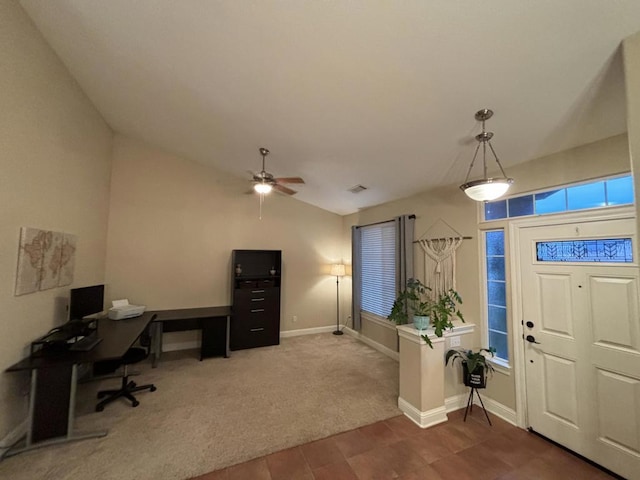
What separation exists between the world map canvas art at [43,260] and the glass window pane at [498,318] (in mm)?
4696

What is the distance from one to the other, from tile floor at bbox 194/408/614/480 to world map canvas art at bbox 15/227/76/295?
7.65 ft

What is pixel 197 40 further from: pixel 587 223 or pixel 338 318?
pixel 338 318

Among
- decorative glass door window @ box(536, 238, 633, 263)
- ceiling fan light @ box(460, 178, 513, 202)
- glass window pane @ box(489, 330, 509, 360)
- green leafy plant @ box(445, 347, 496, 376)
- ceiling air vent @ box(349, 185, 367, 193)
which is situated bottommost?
green leafy plant @ box(445, 347, 496, 376)

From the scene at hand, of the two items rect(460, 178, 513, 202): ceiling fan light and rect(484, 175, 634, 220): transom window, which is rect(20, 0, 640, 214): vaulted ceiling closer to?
rect(484, 175, 634, 220): transom window

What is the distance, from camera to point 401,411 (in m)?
2.77

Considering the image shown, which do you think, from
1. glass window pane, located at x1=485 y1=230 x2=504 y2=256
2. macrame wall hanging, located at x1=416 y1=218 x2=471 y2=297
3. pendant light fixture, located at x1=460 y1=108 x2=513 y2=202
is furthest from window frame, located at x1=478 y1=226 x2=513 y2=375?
pendant light fixture, located at x1=460 y1=108 x2=513 y2=202

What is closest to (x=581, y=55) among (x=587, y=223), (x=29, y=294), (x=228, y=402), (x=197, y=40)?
(x=587, y=223)

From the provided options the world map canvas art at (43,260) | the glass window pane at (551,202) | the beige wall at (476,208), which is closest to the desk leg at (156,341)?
the world map canvas art at (43,260)

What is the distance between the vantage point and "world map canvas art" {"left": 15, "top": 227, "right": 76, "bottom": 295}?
2.21 meters

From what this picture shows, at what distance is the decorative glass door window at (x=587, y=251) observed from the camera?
2.00 meters

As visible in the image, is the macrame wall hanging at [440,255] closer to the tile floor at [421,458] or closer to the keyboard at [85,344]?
the tile floor at [421,458]

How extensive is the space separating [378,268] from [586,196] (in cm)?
304

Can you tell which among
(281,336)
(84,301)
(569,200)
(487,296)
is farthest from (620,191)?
(84,301)

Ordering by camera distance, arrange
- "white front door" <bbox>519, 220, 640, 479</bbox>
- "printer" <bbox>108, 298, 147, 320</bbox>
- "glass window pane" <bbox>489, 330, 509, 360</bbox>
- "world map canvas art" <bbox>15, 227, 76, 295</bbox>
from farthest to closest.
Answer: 1. "printer" <bbox>108, 298, 147, 320</bbox>
2. "glass window pane" <bbox>489, 330, 509, 360</bbox>
3. "world map canvas art" <bbox>15, 227, 76, 295</bbox>
4. "white front door" <bbox>519, 220, 640, 479</bbox>
